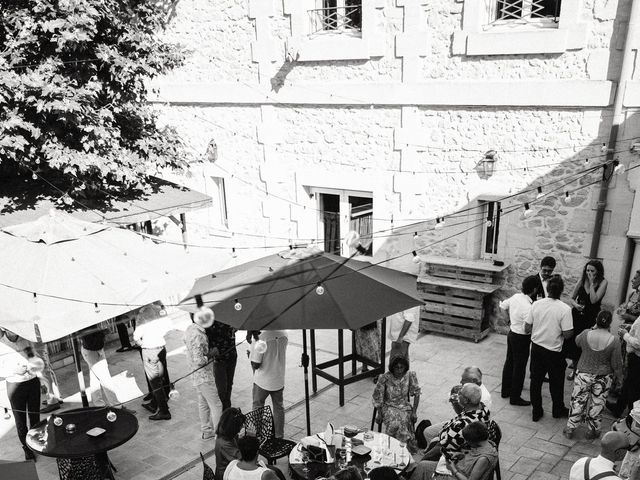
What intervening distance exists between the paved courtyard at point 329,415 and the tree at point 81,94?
9.72 feet

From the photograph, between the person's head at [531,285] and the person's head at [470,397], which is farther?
the person's head at [531,285]

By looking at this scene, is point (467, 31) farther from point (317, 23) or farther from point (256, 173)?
point (256, 173)

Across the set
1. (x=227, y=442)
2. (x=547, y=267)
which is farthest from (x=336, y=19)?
(x=227, y=442)

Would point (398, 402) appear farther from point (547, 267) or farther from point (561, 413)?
point (547, 267)

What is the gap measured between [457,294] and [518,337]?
6.73ft

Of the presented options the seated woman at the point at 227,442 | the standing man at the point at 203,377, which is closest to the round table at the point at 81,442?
the standing man at the point at 203,377

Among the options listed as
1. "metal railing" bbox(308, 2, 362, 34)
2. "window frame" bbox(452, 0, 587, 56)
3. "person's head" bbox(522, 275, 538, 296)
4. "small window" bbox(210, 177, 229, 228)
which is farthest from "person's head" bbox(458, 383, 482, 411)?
"small window" bbox(210, 177, 229, 228)

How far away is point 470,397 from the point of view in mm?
4504

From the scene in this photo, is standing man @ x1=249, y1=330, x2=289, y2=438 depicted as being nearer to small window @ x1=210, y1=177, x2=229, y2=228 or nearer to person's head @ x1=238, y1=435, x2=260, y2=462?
person's head @ x1=238, y1=435, x2=260, y2=462

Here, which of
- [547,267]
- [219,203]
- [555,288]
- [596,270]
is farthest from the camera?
[219,203]

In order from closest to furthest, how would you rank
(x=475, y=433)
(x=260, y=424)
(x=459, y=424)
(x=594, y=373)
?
1. (x=475, y=433)
2. (x=459, y=424)
3. (x=260, y=424)
4. (x=594, y=373)

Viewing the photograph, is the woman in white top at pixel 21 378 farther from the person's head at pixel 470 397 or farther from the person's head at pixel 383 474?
the person's head at pixel 470 397

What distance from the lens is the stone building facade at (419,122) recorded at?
755cm

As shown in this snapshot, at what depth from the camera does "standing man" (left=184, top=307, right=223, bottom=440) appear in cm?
588
